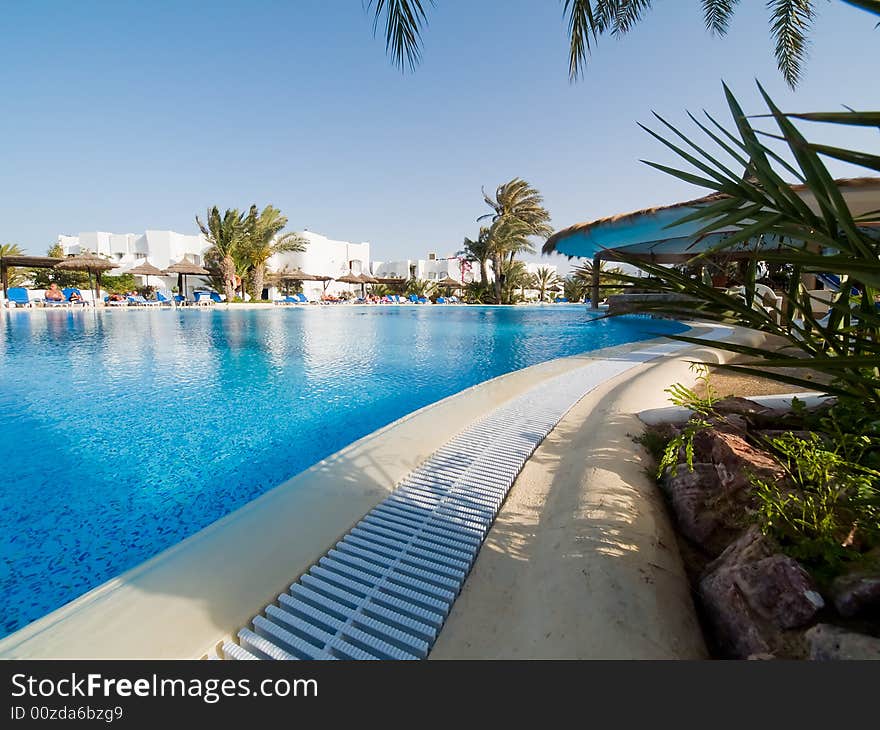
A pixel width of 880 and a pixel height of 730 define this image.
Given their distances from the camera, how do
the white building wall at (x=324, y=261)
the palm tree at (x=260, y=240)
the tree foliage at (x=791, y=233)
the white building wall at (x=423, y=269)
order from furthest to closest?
1. the white building wall at (x=423, y=269)
2. the white building wall at (x=324, y=261)
3. the palm tree at (x=260, y=240)
4. the tree foliage at (x=791, y=233)

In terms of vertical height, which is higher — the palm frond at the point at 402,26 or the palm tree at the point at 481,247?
the palm tree at the point at 481,247

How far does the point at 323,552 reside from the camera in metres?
1.92

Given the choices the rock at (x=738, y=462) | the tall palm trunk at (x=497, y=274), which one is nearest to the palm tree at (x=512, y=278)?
the tall palm trunk at (x=497, y=274)

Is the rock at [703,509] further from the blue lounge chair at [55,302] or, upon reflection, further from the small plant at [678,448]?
the blue lounge chair at [55,302]

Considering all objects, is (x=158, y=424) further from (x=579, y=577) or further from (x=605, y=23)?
(x=605, y=23)

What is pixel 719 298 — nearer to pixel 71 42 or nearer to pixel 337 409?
pixel 337 409

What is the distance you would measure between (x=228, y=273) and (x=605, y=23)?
2271cm

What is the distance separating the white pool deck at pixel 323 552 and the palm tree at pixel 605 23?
3378 mm

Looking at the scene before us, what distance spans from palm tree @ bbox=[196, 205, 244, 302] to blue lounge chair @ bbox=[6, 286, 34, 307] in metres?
8.49

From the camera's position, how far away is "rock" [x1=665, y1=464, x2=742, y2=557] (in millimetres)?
1965

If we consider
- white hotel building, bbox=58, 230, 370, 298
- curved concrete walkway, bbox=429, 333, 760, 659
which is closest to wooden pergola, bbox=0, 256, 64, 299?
white hotel building, bbox=58, 230, 370, 298

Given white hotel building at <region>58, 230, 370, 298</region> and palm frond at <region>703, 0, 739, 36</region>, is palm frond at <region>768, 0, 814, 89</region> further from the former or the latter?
white hotel building at <region>58, 230, 370, 298</region>

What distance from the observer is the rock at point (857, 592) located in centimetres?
119

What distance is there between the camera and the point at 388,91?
14.4m
